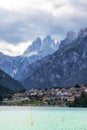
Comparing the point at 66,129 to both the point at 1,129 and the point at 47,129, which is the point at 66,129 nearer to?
the point at 47,129

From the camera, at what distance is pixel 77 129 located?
102m

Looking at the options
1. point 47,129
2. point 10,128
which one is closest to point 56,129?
point 47,129

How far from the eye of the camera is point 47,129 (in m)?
103

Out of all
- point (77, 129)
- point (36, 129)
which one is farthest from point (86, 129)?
point (36, 129)

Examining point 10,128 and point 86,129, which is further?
point 10,128

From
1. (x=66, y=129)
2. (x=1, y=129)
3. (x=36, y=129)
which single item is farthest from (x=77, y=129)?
(x=1, y=129)

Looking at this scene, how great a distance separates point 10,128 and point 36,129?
5963 millimetres

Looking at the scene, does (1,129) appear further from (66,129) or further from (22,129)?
(66,129)

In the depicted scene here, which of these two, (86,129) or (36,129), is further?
(36,129)

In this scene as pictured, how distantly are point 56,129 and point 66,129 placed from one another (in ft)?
7.43

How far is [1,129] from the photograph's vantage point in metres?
102

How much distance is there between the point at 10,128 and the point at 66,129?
12910 mm

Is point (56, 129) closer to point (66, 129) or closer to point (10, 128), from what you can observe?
point (66, 129)

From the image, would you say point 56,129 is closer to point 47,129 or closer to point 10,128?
point 47,129
